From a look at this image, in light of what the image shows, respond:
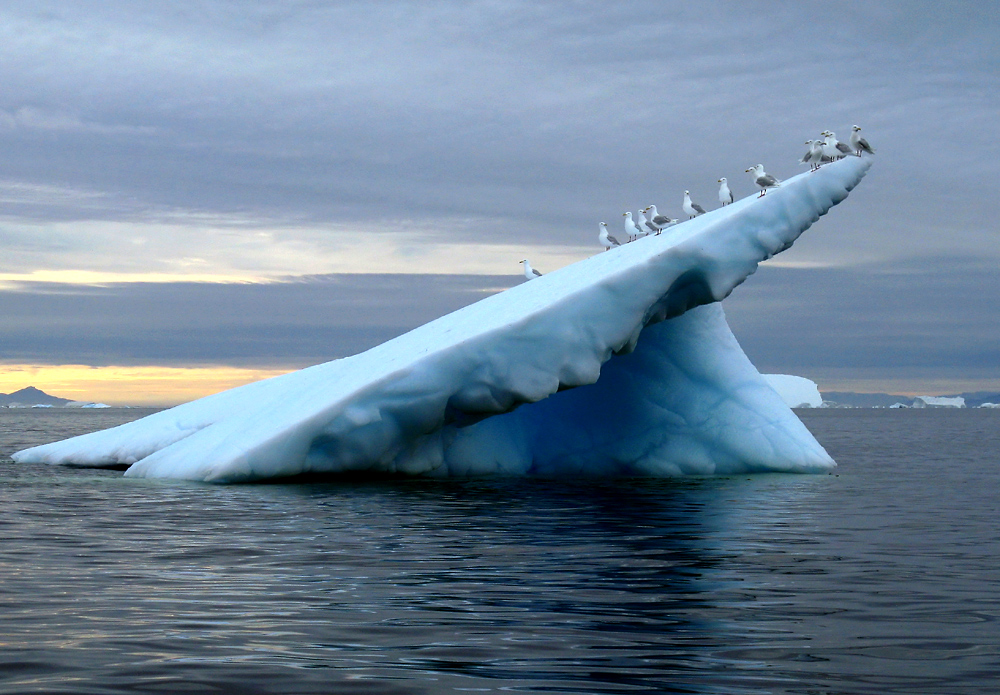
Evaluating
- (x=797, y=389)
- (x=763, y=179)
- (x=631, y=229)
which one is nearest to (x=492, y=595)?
(x=763, y=179)

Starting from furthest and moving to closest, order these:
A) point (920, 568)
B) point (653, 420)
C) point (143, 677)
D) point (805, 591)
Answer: point (653, 420), point (920, 568), point (805, 591), point (143, 677)

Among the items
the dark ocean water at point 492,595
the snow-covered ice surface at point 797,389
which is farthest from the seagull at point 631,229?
the snow-covered ice surface at point 797,389

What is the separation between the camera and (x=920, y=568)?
1007 cm

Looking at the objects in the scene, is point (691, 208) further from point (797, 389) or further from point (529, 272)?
point (797, 389)

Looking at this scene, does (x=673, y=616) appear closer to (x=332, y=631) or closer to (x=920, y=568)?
(x=332, y=631)

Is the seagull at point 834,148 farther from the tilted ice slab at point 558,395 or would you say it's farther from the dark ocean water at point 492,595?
the dark ocean water at point 492,595

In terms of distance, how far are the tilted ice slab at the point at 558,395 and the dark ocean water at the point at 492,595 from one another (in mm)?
1633

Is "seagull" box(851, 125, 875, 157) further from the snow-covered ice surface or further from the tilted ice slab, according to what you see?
the snow-covered ice surface

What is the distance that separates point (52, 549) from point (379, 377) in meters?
6.63

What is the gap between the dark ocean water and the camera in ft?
20.2

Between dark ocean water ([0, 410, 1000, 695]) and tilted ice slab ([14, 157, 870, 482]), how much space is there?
163 cm

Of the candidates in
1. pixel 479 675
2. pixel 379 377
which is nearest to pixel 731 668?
pixel 479 675

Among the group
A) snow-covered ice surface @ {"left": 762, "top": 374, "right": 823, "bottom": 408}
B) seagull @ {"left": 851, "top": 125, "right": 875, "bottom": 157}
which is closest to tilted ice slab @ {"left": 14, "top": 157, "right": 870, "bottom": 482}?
seagull @ {"left": 851, "top": 125, "right": 875, "bottom": 157}

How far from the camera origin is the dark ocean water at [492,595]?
6145 millimetres
